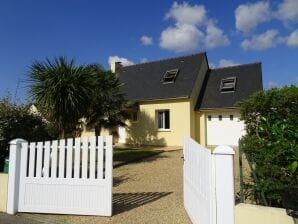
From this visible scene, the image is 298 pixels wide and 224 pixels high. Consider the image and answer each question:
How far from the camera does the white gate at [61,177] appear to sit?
6488mm

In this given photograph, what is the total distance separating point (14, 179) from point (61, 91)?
16.6ft

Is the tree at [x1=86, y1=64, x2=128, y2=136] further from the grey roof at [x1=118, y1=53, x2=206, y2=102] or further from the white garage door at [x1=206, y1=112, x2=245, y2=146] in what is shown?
the white garage door at [x1=206, y1=112, x2=245, y2=146]

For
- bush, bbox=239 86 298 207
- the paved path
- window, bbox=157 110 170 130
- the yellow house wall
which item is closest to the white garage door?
the yellow house wall

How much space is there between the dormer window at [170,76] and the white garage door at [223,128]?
3.76m

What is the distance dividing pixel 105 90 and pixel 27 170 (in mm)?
9688

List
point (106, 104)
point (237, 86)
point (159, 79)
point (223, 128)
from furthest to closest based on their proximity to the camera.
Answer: point (159, 79), point (237, 86), point (223, 128), point (106, 104)

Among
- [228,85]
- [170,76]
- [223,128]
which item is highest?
[170,76]

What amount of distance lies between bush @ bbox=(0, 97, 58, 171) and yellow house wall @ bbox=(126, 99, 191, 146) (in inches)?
416

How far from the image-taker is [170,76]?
2338 centimetres

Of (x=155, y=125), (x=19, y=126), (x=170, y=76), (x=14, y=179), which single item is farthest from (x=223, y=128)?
(x=14, y=179)

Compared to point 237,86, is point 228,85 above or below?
above

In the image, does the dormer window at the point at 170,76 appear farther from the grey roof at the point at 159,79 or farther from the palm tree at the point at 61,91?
the palm tree at the point at 61,91

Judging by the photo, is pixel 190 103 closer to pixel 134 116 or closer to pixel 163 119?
pixel 163 119

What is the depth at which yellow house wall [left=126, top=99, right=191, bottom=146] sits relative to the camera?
68.7 feet
